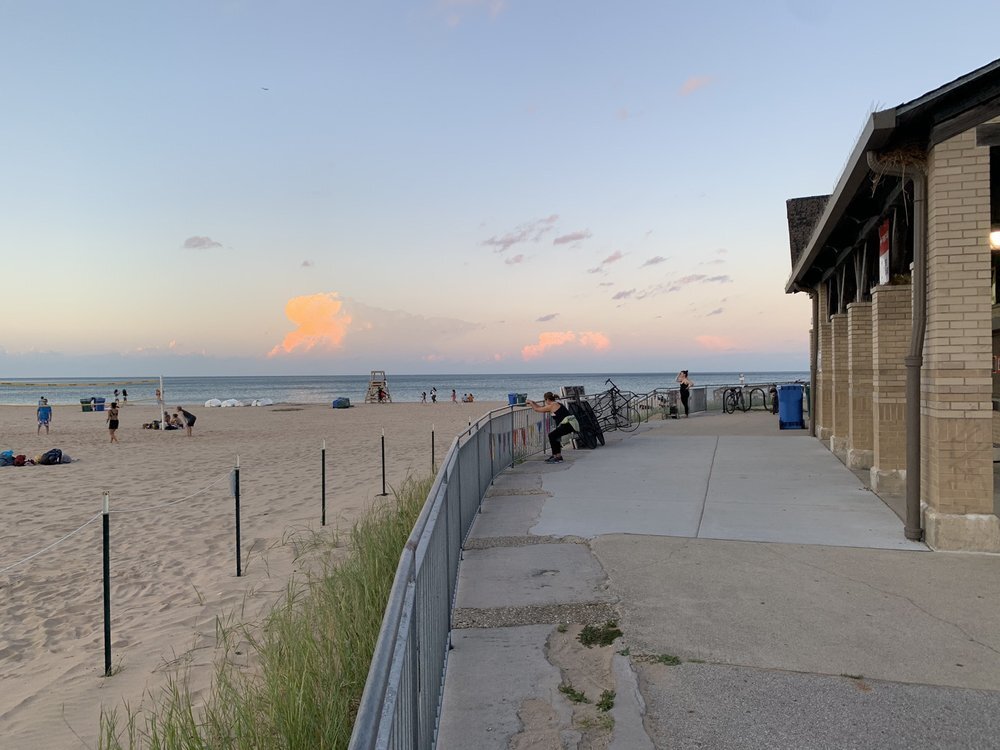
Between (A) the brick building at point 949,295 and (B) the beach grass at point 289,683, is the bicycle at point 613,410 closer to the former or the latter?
(A) the brick building at point 949,295

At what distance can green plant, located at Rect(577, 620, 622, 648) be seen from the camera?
16.3 feet

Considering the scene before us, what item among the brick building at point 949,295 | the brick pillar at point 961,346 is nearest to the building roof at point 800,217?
the brick building at point 949,295

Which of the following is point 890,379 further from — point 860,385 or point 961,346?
point 961,346

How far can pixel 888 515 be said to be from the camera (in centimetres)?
858

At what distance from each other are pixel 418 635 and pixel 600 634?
7.18 ft

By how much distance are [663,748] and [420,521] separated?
169cm

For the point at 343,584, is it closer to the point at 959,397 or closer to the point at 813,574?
the point at 813,574

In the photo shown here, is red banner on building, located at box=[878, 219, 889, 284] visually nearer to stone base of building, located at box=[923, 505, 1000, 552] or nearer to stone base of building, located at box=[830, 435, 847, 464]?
stone base of building, located at box=[923, 505, 1000, 552]

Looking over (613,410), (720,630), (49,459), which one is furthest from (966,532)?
(49,459)

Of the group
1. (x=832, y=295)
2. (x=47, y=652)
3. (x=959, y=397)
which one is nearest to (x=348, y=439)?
(x=832, y=295)

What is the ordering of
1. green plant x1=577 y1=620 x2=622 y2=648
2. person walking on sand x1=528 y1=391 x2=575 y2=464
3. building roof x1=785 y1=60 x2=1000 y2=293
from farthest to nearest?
person walking on sand x1=528 y1=391 x2=575 y2=464 → building roof x1=785 y1=60 x2=1000 y2=293 → green plant x1=577 y1=620 x2=622 y2=648

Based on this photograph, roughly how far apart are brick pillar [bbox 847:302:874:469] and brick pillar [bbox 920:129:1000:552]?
197 inches

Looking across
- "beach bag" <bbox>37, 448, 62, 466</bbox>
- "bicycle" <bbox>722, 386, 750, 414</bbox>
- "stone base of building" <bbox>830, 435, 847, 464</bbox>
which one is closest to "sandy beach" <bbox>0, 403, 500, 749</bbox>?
"beach bag" <bbox>37, 448, 62, 466</bbox>

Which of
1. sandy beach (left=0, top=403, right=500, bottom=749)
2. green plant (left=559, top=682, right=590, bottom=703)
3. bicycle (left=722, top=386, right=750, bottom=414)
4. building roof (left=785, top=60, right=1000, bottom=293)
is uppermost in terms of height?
building roof (left=785, top=60, right=1000, bottom=293)
